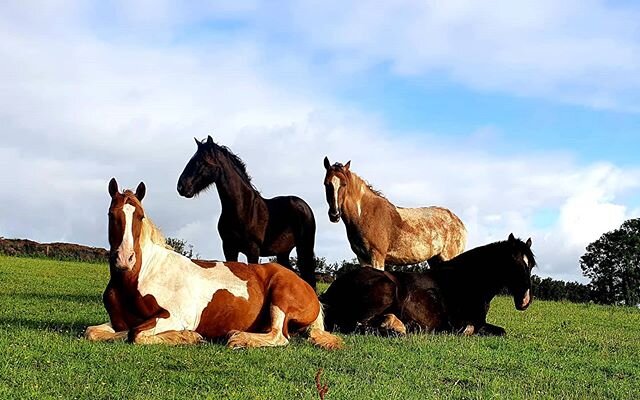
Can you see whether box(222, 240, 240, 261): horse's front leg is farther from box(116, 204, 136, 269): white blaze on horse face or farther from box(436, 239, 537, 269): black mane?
box(116, 204, 136, 269): white blaze on horse face

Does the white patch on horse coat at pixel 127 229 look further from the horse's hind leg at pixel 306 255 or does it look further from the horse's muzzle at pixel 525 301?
the horse's muzzle at pixel 525 301

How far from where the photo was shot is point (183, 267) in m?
8.15

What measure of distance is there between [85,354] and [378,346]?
325 cm

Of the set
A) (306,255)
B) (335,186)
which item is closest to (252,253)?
(306,255)

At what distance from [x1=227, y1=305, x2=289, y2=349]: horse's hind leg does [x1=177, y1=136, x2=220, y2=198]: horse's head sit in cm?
432

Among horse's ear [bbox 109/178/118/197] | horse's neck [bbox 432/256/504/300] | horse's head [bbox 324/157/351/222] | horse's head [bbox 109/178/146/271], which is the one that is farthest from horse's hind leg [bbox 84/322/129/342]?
horse's head [bbox 324/157/351/222]

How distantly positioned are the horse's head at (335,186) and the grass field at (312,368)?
3303mm

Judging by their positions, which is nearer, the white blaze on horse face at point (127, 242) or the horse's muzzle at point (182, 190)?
the white blaze on horse face at point (127, 242)

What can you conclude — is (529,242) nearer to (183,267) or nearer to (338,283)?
(338,283)

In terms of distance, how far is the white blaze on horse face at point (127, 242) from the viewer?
7273 millimetres

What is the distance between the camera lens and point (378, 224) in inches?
507

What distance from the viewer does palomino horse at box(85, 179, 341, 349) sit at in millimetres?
7438

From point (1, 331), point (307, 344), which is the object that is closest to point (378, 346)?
point (307, 344)

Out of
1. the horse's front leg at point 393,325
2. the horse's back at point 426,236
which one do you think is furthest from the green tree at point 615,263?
the horse's front leg at point 393,325
